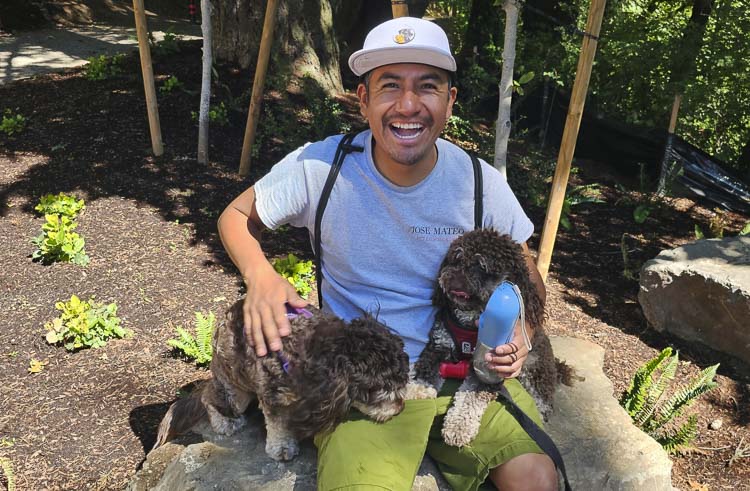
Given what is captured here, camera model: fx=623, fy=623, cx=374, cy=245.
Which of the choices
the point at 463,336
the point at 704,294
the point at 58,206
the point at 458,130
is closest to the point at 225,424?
the point at 463,336

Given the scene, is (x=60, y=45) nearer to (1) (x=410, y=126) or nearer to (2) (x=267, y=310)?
(1) (x=410, y=126)

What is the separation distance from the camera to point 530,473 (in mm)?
2471

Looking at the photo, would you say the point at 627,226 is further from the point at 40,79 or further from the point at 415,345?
the point at 40,79

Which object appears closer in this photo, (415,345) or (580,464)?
(415,345)

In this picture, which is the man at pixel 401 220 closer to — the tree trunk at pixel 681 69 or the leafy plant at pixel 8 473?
the leafy plant at pixel 8 473

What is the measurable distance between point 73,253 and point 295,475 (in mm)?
3839

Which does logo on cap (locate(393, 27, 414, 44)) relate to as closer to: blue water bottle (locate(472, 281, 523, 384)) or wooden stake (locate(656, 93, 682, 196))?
blue water bottle (locate(472, 281, 523, 384))

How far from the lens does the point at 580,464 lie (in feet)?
10.1

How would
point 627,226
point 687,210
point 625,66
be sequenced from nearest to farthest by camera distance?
point 627,226 → point 687,210 → point 625,66

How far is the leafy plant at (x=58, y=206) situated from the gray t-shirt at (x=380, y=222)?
430cm

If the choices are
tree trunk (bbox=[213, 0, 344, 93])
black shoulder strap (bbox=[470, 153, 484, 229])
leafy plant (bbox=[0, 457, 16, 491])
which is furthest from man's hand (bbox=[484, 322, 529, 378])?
tree trunk (bbox=[213, 0, 344, 93])

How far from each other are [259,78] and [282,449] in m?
4.69

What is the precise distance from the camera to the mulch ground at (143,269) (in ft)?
12.9

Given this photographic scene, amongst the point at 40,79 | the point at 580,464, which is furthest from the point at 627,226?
the point at 40,79
